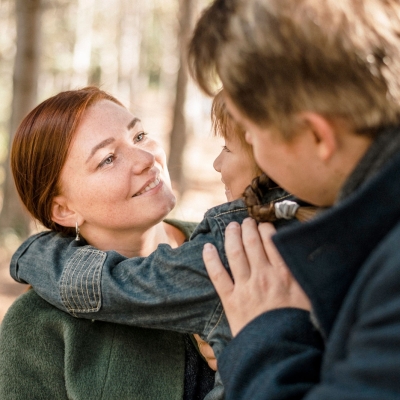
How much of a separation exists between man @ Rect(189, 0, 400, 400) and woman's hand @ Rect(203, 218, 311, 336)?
0.58 ft

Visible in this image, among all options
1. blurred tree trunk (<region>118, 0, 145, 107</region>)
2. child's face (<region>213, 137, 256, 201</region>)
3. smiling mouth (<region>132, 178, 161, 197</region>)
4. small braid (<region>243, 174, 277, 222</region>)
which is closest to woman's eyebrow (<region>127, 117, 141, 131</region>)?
smiling mouth (<region>132, 178, 161, 197</region>)

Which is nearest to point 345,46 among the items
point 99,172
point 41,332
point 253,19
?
point 253,19

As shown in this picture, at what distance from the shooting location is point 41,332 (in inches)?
86.7

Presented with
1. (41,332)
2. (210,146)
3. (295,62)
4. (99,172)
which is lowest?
(210,146)

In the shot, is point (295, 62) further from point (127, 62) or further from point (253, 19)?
point (127, 62)

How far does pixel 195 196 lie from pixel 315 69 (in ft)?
38.8

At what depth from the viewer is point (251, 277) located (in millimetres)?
1686

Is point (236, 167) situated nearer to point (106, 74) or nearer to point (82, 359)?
point (82, 359)

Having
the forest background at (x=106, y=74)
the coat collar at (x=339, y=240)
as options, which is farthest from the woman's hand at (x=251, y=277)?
the forest background at (x=106, y=74)

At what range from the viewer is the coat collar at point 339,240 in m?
1.18

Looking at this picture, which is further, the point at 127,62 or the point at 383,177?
the point at 127,62

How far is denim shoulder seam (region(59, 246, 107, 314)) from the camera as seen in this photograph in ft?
6.44

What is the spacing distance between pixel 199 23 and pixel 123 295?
94 centimetres

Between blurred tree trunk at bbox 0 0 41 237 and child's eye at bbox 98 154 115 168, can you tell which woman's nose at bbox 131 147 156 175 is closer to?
child's eye at bbox 98 154 115 168
